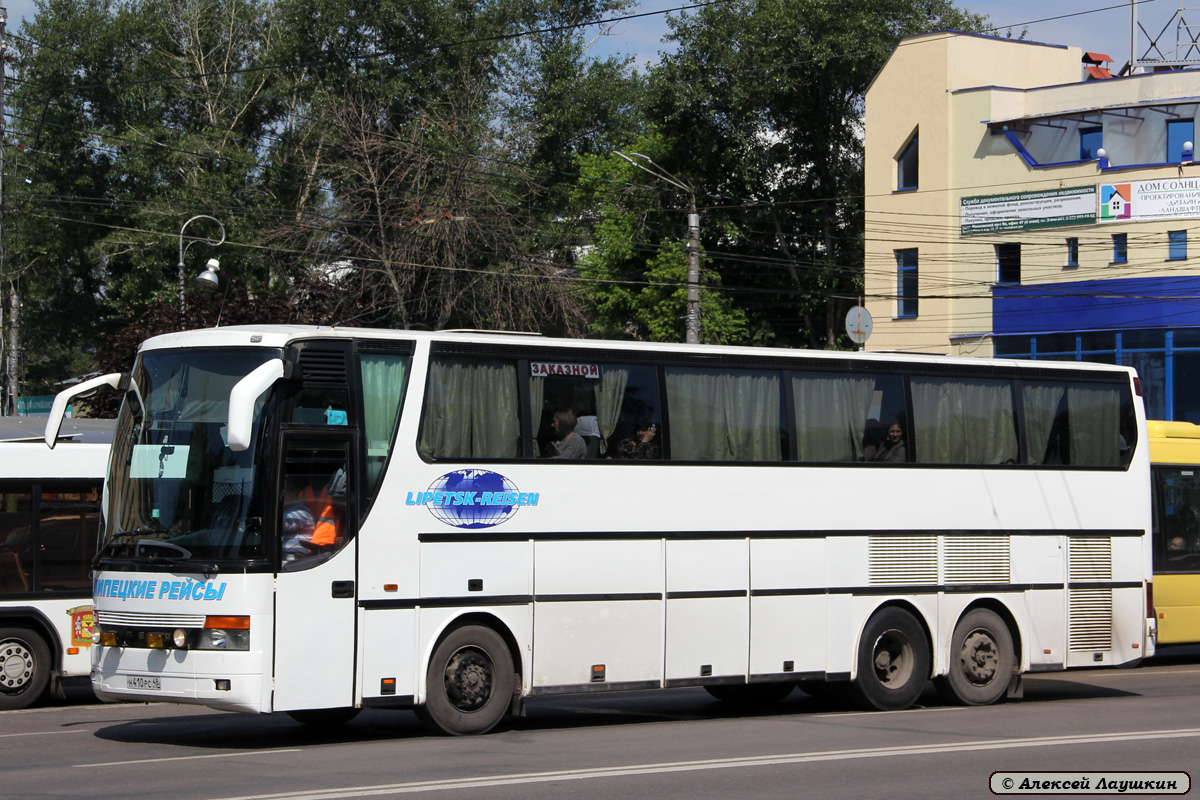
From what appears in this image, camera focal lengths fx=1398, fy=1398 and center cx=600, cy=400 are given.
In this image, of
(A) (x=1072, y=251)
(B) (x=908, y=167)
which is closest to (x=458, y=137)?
(B) (x=908, y=167)

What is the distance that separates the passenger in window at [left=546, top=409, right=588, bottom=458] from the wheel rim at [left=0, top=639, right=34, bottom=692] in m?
6.31

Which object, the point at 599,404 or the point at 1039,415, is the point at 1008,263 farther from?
the point at 599,404

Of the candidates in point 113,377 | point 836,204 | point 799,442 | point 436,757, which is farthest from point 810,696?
point 836,204

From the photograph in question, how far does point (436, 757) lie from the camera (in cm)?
1012

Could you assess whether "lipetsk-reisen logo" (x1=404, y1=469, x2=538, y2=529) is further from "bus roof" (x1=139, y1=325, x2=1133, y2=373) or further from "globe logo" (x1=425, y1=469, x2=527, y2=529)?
"bus roof" (x1=139, y1=325, x2=1133, y2=373)

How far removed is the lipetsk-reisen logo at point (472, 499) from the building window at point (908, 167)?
35236 millimetres

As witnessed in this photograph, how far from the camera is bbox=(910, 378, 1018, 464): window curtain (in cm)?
1420

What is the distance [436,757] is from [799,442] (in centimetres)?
503

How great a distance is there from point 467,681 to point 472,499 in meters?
1.49

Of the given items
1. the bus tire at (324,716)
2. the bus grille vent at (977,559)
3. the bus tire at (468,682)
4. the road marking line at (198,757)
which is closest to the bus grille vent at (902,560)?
the bus grille vent at (977,559)

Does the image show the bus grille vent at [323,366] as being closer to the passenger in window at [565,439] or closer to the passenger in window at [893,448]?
the passenger in window at [565,439]

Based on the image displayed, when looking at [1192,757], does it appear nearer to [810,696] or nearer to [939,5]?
[810,696]

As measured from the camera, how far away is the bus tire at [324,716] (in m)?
11.8

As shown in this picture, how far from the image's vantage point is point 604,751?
10531mm
